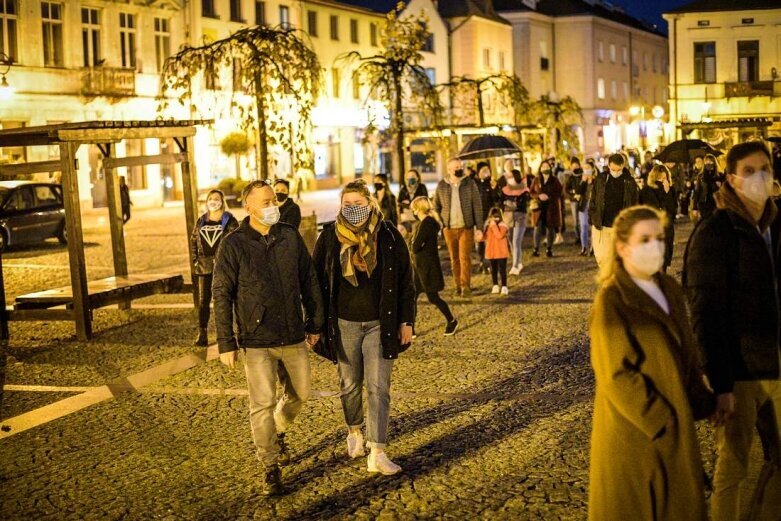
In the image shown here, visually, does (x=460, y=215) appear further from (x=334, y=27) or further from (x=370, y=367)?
(x=334, y=27)

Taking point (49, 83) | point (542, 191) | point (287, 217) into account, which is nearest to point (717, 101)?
point (49, 83)

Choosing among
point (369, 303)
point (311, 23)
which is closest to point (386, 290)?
point (369, 303)

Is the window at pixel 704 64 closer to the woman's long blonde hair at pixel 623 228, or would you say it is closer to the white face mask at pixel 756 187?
the white face mask at pixel 756 187

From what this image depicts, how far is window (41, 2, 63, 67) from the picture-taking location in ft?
139

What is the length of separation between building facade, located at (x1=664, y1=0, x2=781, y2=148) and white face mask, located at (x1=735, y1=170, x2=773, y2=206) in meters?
52.6

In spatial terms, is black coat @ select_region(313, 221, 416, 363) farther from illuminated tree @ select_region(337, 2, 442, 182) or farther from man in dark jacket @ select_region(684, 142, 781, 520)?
illuminated tree @ select_region(337, 2, 442, 182)

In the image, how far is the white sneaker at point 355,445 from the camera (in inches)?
293

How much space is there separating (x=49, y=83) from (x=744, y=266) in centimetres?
4044

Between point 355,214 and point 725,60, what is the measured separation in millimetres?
53567

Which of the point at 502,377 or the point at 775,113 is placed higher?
the point at 775,113

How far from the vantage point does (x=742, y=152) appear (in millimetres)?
5512

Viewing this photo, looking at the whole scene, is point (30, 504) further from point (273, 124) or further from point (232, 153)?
point (232, 153)

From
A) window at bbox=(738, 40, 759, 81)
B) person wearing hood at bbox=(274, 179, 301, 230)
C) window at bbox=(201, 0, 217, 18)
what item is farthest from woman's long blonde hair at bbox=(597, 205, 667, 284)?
window at bbox=(738, 40, 759, 81)

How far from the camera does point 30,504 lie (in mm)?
6820
